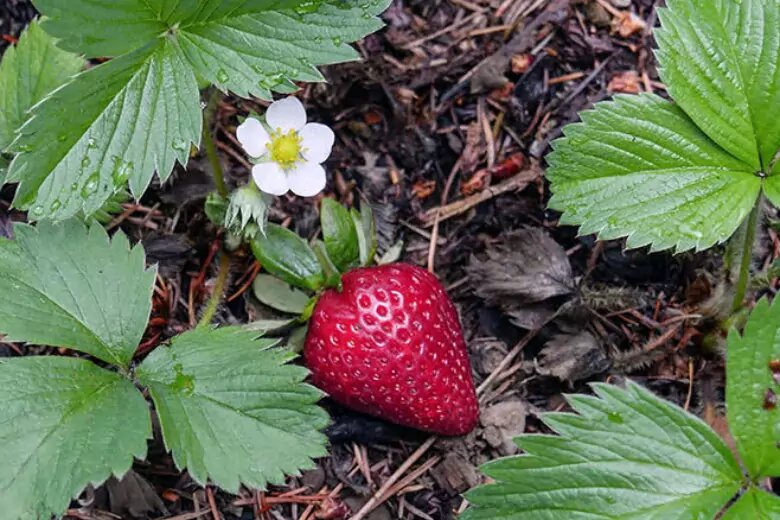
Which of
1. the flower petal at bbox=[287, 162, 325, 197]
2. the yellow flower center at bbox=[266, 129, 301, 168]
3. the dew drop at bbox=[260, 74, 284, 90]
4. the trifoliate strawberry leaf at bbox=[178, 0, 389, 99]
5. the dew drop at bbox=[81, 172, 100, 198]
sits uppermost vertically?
the trifoliate strawberry leaf at bbox=[178, 0, 389, 99]

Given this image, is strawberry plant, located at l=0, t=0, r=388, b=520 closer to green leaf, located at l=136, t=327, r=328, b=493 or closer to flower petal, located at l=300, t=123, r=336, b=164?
green leaf, located at l=136, t=327, r=328, b=493

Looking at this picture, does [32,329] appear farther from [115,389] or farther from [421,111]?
[421,111]

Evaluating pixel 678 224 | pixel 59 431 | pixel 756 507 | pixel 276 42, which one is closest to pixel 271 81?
pixel 276 42

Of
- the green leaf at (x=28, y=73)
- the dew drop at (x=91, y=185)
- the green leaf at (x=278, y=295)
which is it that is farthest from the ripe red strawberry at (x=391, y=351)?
the green leaf at (x=28, y=73)

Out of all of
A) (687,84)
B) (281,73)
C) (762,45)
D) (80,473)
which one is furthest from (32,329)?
(762,45)

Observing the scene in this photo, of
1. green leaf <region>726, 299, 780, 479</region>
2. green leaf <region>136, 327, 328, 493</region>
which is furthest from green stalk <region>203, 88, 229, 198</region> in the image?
green leaf <region>726, 299, 780, 479</region>

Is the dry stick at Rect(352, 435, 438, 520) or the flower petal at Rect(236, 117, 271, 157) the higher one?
the flower petal at Rect(236, 117, 271, 157)

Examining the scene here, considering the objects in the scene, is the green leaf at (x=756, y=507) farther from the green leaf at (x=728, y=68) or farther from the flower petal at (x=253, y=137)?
the flower petal at (x=253, y=137)

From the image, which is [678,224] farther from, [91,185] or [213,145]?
[91,185]
